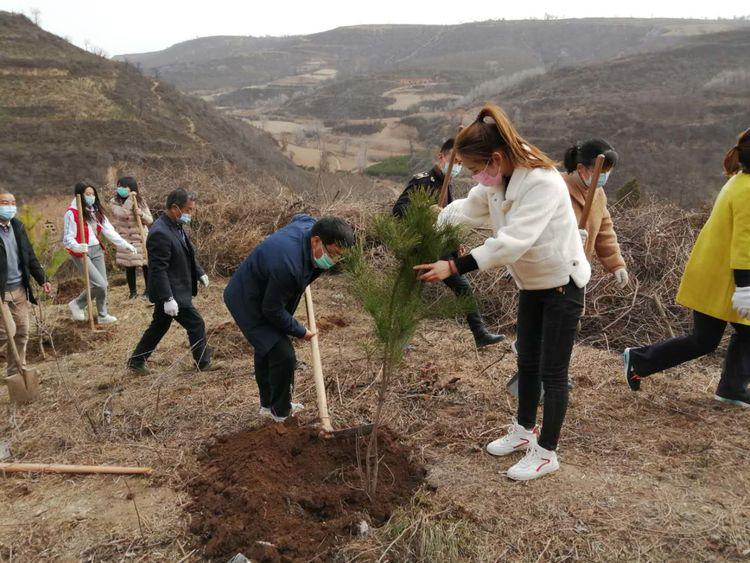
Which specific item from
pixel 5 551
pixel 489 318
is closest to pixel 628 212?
pixel 489 318

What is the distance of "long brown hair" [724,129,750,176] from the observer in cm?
281

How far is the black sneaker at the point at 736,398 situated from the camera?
3.40m

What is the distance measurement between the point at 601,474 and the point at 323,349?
2.58 meters

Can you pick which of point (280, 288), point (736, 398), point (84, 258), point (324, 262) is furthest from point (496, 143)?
point (84, 258)

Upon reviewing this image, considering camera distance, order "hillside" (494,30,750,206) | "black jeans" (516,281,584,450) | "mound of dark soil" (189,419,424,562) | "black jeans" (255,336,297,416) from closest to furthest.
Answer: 1. "mound of dark soil" (189,419,424,562)
2. "black jeans" (516,281,584,450)
3. "black jeans" (255,336,297,416)
4. "hillside" (494,30,750,206)

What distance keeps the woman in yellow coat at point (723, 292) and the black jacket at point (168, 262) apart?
3277 mm

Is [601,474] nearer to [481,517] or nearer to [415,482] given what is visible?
[481,517]

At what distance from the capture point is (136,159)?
2550 cm

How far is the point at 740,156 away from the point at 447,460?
2.19 metres

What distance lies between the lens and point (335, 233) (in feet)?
8.73

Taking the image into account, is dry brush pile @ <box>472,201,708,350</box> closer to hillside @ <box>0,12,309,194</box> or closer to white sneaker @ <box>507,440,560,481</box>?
white sneaker @ <box>507,440,560,481</box>

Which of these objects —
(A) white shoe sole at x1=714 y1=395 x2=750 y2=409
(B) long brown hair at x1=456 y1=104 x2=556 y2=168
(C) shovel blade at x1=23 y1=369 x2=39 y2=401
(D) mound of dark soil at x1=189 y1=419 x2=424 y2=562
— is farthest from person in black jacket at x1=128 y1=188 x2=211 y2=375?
(A) white shoe sole at x1=714 y1=395 x2=750 y2=409

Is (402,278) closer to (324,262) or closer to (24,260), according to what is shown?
(324,262)

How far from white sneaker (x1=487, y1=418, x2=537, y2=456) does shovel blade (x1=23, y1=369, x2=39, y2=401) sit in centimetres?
330
